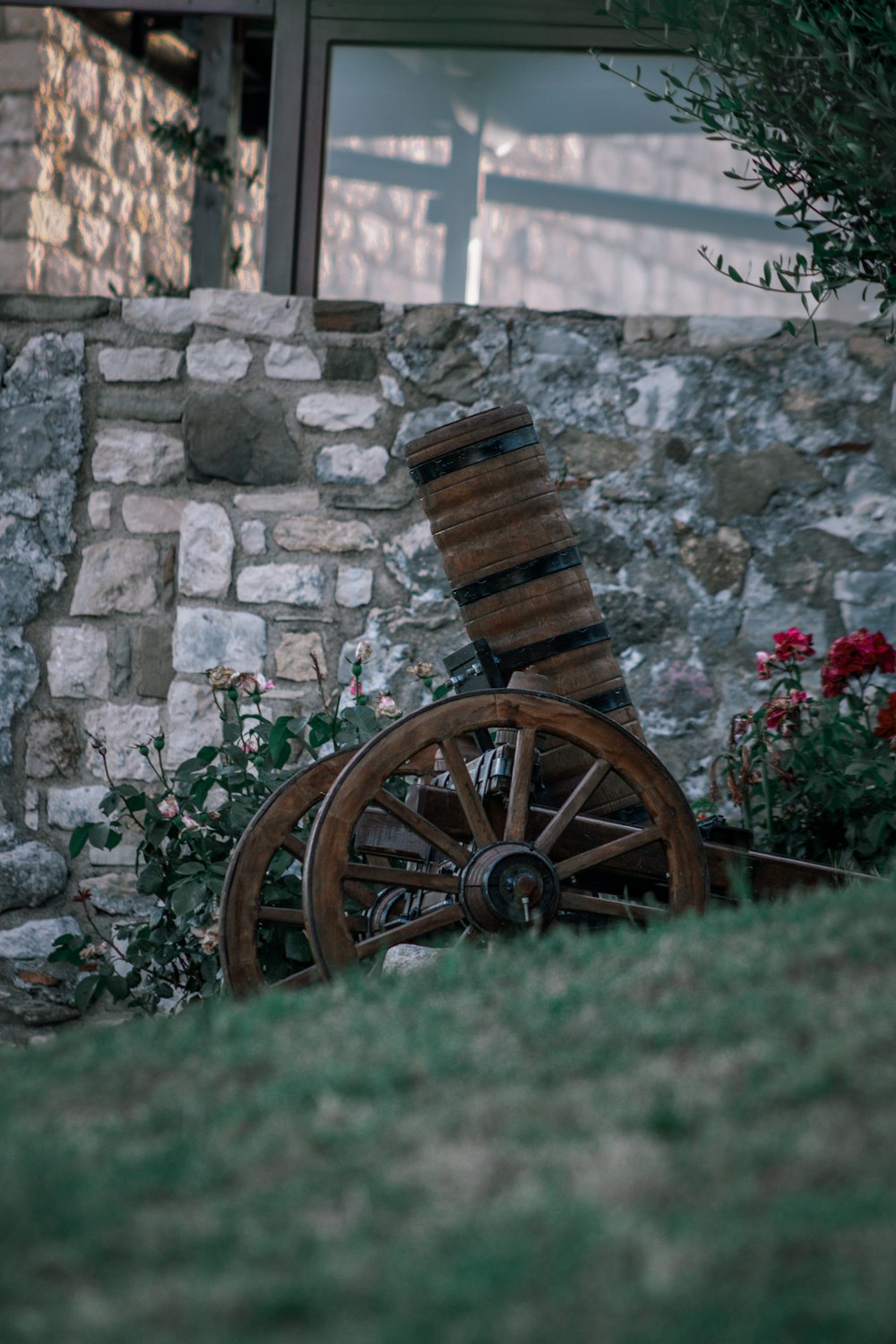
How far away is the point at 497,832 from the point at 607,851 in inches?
9.1

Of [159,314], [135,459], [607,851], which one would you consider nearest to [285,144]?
[159,314]

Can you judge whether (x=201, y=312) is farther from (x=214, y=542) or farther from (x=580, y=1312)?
(x=580, y=1312)

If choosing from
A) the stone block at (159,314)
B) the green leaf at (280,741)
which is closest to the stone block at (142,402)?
the stone block at (159,314)

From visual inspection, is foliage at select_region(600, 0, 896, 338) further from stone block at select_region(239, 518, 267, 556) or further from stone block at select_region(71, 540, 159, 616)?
stone block at select_region(71, 540, 159, 616)

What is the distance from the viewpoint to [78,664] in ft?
13.0

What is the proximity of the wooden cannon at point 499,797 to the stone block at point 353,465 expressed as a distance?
116cm

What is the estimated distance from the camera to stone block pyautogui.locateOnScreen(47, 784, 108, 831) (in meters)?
3.90

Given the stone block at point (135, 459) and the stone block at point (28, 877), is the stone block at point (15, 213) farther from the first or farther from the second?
the stone block at point (28, 877)

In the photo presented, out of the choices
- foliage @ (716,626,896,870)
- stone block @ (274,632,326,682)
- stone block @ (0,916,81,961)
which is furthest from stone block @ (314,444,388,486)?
stone block @ (0,916,81,961)

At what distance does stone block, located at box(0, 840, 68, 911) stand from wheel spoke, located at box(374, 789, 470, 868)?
72.6 inches

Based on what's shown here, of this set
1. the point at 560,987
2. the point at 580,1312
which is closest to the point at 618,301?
the point at 560,987

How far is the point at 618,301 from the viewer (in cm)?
423

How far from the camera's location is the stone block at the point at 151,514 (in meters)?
3.96

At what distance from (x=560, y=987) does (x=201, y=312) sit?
2814mm
